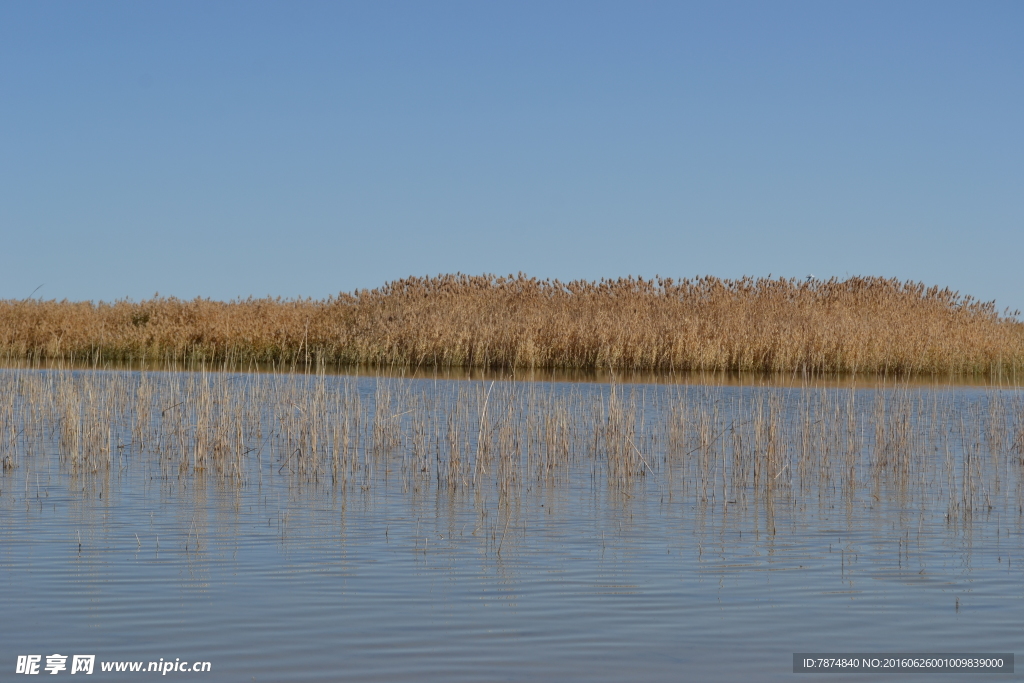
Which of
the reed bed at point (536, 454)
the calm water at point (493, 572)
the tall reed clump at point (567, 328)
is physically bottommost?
the calm water at point (493, 572)

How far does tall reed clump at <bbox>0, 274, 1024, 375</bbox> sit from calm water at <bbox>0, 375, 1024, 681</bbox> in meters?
11.0

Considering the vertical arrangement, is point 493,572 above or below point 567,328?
below

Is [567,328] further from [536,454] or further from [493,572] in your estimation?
[493,572]

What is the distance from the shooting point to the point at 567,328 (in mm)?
21297

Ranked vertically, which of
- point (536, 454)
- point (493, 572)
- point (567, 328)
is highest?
point (567, 328)

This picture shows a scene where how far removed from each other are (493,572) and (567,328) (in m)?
16.4

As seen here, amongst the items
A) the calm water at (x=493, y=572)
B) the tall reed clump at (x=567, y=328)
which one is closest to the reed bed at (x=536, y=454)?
the calm water at (x=493, y=572)

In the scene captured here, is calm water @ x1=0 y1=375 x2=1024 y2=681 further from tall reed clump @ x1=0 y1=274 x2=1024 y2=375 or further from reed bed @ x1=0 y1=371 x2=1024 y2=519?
tall reed clump @ x1=0 y1=274 x2=1024 y2=375

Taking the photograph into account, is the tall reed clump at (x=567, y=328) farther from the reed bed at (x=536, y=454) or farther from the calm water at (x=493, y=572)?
the calm water at (x=493, y=572)

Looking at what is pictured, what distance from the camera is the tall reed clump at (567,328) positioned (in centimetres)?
2062

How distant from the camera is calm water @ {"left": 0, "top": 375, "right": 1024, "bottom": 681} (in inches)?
149

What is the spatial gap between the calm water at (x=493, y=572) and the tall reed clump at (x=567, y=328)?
11.0 m

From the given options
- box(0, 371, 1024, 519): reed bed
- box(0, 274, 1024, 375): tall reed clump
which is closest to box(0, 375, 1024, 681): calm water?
box(0, 371, 1024, 519): reed bed

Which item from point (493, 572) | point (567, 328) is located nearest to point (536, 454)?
point (493, 572)
